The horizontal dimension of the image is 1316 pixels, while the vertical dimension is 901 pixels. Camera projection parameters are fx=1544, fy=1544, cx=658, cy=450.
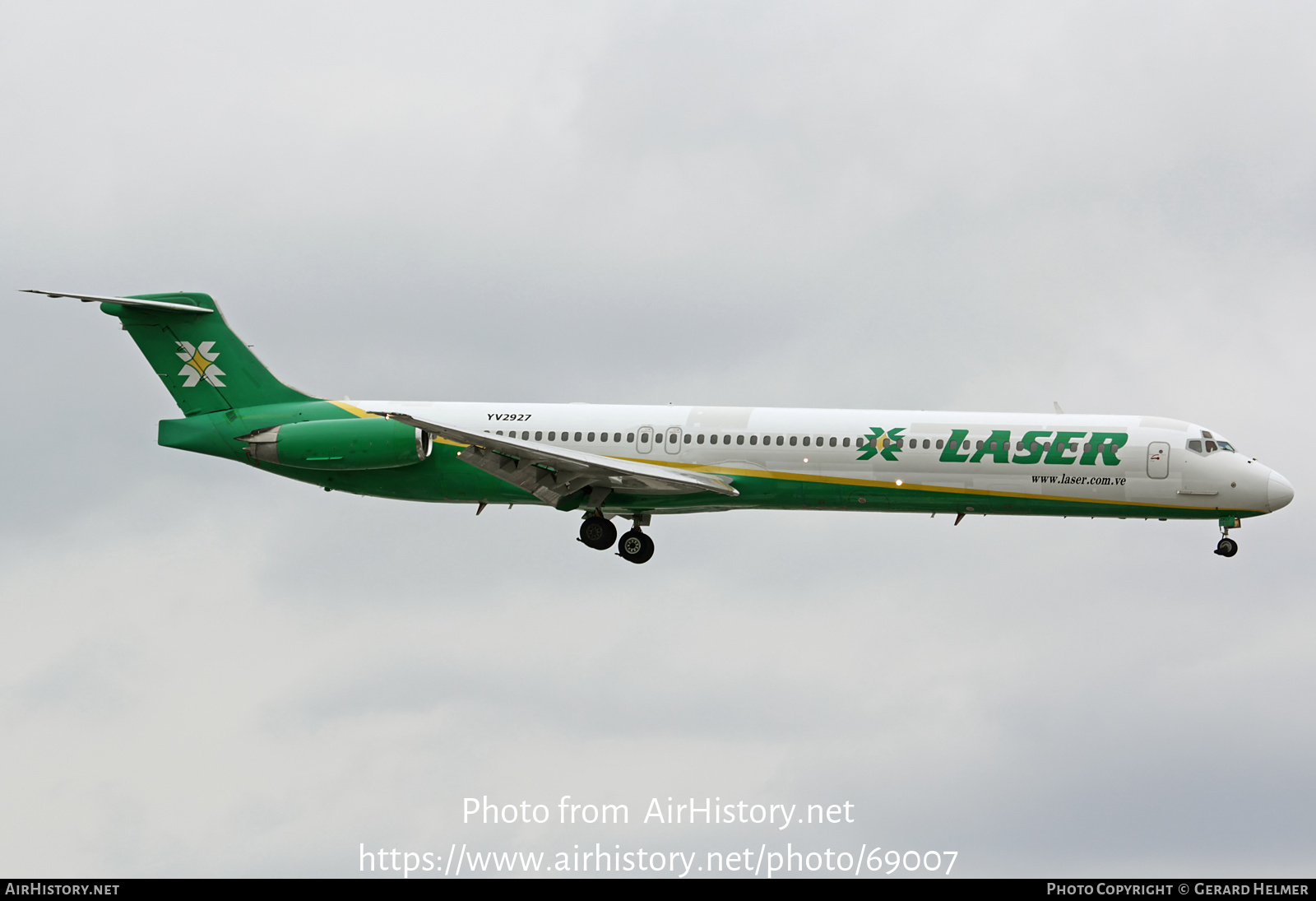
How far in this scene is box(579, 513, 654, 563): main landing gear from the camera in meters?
49.4

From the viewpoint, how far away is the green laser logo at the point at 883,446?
45.6 metres

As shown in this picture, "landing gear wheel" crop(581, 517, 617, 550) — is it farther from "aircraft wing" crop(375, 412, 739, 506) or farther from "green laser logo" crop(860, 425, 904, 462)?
"green laser logo" crop(860, 425, 904, 462)

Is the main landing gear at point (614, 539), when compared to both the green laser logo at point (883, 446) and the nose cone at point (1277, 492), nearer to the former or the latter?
the green laser logo at point (883, 446)

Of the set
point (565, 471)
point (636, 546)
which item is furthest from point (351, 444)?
point (636, 546)

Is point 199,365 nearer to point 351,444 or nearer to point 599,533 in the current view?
point 351,444

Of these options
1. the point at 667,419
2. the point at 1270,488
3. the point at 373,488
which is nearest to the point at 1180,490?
the point at 1270,488

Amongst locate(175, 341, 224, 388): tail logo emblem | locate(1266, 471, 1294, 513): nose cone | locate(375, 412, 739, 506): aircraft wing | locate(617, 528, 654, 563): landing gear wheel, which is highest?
locate(175, 341, 224, 388): tail logo emblem

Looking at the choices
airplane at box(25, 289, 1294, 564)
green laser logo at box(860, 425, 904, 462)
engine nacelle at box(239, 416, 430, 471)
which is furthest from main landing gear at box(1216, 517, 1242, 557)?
engine nacelle at box(239, 416, 430, 471)

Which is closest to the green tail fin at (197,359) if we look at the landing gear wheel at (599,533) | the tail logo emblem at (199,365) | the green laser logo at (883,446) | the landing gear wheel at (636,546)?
the tail logo emblem at (199,365)

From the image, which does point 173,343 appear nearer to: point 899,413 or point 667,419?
A: point 667,419

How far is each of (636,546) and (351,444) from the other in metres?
9.53

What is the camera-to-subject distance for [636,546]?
49438 millimetres

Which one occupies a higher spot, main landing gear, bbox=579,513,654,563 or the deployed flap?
the deployed flap

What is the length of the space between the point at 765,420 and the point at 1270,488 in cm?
1477
